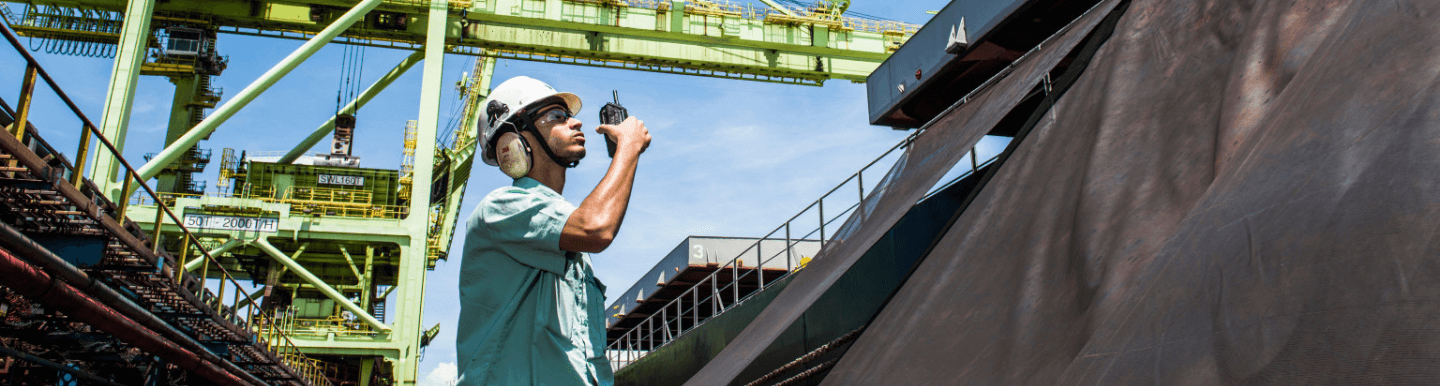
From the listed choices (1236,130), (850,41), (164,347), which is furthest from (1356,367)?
(850,41)

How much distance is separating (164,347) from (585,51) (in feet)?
61.2

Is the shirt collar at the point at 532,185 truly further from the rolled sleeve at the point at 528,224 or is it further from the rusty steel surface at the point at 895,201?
the rusty steel surface at the point at 895,201

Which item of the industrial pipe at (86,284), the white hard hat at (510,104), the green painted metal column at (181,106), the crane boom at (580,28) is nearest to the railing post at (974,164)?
the white hard hat at (510,104)

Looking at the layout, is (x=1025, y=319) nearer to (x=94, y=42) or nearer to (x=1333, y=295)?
(x=1333, y=295)

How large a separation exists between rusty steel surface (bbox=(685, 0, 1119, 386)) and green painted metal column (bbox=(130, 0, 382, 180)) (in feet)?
80.3

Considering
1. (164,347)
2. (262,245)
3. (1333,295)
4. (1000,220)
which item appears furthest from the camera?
(262,245)

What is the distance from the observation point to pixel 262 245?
26.6 metres

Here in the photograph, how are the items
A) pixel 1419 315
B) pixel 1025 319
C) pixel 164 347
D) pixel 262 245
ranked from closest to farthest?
pixel 1419 315, pixel 1025 319, pixel 164 347, pixel 262 245

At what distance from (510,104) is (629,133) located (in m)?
0.54

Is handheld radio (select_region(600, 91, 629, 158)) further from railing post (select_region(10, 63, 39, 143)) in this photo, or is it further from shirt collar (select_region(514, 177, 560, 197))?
railing post (select_region(10, 63, 39, 143))

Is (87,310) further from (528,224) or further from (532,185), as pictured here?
(528,224)

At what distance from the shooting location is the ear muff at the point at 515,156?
314cm

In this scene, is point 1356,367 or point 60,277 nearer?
point 1356,367

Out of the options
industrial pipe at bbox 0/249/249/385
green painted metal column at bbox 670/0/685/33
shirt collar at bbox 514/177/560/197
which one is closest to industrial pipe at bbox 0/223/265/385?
industrial pipe at bbox 0/249/249/385
